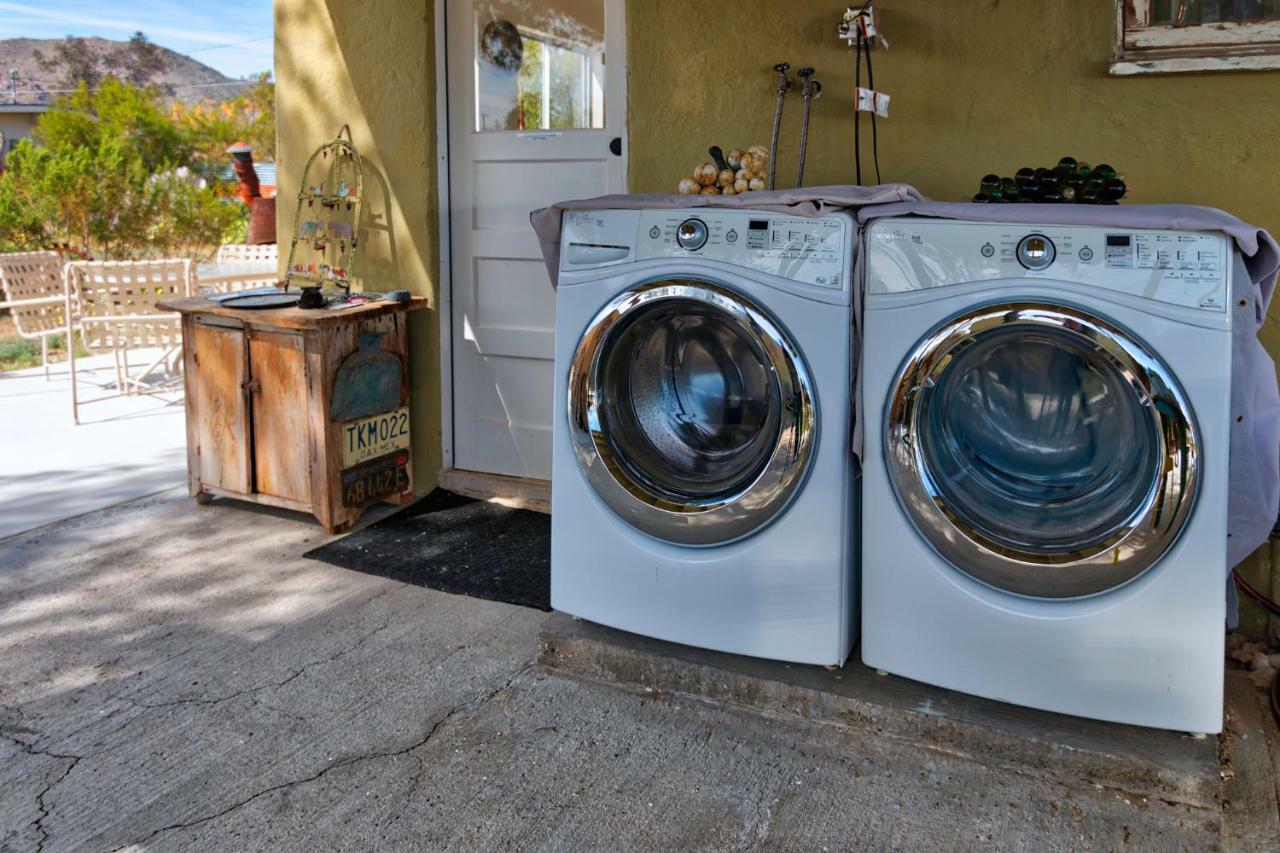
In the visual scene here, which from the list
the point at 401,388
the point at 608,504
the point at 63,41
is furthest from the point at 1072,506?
the point at 63,41

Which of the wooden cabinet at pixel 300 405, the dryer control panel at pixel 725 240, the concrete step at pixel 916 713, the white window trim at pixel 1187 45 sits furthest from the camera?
the wooden cabinet at pixel 300 405

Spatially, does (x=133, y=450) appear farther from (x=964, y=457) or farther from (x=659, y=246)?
(x=964, y=457)

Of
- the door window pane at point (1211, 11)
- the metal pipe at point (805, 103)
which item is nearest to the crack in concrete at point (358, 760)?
the metal pipe at point (805, 103)

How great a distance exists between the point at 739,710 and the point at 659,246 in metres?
1.06

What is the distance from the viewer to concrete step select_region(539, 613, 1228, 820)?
6.66 ft

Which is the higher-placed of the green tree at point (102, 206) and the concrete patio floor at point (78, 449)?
the green tree at point (102, 206)

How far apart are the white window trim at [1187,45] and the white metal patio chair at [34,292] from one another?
5.15 m

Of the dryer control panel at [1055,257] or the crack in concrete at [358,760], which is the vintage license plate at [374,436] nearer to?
the crack in concrete at [358,760]

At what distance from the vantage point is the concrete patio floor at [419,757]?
1967 millimetres

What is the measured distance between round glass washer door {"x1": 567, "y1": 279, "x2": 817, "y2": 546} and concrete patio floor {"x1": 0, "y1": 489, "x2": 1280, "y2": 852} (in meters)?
0.47

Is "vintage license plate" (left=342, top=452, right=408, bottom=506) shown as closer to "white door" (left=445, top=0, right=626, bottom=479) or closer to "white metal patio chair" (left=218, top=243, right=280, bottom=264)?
"white door" (left=445, top=0, right=626, bottom=479)

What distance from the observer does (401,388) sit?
3787 millimetres

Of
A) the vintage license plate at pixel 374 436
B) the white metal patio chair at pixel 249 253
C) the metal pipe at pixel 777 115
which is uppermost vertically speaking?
the metal pipe at pixel 777 115

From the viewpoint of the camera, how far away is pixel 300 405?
347 cm
